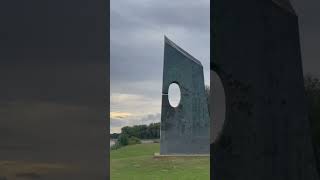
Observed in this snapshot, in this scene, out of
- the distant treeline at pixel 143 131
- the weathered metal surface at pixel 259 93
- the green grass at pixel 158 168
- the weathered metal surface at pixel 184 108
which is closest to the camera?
the weathered metal surface at pixel 259 93

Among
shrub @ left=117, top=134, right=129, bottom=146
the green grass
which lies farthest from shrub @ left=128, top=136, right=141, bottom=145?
the green grass

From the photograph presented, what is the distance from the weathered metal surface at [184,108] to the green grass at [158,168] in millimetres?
574

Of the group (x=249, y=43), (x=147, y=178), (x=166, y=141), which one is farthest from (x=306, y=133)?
(x=166, y=141)

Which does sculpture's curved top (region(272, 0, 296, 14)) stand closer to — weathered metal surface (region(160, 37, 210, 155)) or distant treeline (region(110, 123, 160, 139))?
weathered metal surface (region(160, 37, 210, 155))

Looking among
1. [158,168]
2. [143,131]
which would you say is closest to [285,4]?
[158,168]

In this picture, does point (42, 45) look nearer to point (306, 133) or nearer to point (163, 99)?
point (306, 133)

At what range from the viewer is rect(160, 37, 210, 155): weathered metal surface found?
44.4 feet

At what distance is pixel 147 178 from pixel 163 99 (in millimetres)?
4566

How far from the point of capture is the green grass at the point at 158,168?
952cm

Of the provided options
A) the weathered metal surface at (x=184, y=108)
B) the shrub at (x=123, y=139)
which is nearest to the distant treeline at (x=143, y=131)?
the shrub at (x=123, y=139)

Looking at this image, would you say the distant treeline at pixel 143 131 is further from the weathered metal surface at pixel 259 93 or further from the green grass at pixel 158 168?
the weathered metal surface at pixel 259 93

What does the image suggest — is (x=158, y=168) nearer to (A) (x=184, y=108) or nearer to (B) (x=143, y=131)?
(A) (x=184, y=108)

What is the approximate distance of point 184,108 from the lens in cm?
1377

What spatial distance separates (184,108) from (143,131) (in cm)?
189
